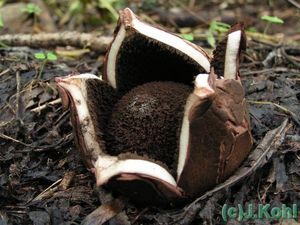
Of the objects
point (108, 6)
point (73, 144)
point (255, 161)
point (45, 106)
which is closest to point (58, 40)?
point (108, 6)

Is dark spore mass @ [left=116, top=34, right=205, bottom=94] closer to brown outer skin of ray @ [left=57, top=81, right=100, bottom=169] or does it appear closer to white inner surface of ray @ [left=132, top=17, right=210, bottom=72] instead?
white inner surface of ray @ [left=132, top=17, right=210, bottom=72]

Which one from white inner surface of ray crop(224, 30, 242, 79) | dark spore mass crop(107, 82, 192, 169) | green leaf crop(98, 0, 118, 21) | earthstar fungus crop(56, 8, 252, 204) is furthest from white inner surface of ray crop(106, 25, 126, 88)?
green leaf crop(98, 0, 118, 21)

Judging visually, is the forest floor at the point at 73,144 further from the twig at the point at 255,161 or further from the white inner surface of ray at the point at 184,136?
the white inner surface of ray at the point at 184,136

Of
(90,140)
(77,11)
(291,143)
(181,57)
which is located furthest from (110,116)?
(77,11)

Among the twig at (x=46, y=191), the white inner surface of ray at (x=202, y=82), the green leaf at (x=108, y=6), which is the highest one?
the white inner surface of ray at (x=202, y=82)

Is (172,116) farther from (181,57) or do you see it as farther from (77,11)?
(77,11)

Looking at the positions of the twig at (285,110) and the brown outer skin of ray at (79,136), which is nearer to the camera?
the brown outer skin of ray at (79,136)

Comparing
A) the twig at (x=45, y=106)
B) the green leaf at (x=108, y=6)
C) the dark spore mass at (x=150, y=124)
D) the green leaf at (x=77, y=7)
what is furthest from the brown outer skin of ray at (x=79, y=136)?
the green leaf at (x=77, y=7)
